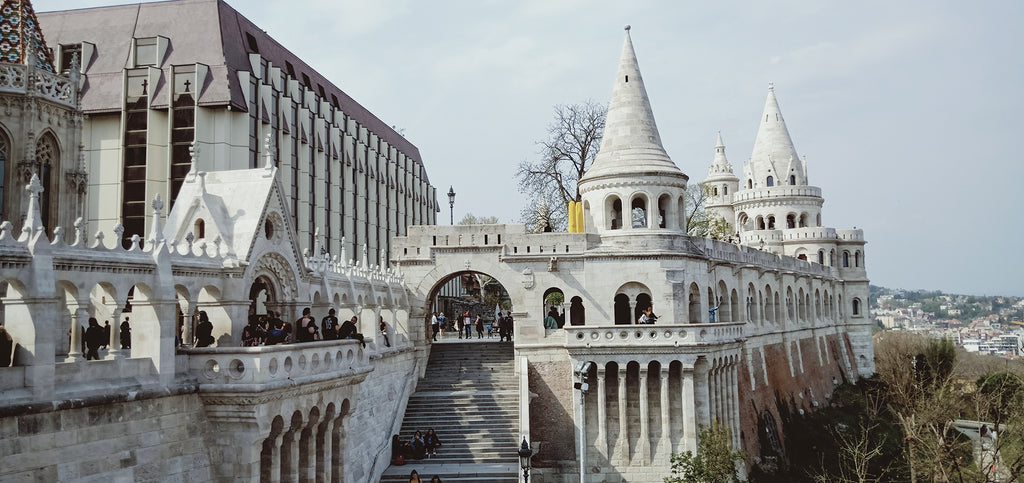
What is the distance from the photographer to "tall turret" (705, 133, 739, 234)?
67.1 meters

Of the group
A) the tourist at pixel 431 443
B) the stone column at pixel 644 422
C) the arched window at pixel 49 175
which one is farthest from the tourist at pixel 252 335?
the stone column at pixel 644 422

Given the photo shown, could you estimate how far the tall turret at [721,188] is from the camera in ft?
220

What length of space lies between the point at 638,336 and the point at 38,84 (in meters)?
18.5

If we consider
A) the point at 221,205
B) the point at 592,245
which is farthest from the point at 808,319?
the point at 221,205

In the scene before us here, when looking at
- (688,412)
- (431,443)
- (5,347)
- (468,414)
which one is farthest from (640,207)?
(5,347)

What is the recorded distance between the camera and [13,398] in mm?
11594

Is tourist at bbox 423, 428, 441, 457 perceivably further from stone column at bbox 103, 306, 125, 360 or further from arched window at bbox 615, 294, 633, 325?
stone column at bbox 103, 306, 125, 360

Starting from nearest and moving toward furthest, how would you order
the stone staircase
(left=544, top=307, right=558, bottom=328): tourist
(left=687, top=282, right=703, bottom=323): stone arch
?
1. the stone staircase
2. (left=544, top=307, right=558, bottom=328): tourist
3. (left=687, top=282, right=703, bottom=323): stone arch

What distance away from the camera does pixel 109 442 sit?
13.1 metres

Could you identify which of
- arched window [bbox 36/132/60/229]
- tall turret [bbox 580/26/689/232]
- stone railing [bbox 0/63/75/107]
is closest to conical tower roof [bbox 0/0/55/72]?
stone railing [bbox 0/63/75/107]

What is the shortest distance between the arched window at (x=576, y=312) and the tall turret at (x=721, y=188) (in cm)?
3772

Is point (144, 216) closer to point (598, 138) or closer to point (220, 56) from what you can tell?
point (220, 56)

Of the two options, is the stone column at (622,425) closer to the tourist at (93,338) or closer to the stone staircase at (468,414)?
the stone staircase at (468,414)

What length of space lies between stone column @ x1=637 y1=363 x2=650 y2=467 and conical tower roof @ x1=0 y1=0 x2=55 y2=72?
757 inches
